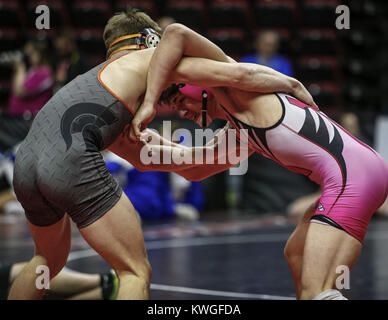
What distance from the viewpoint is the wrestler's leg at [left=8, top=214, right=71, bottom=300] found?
2.73 meters

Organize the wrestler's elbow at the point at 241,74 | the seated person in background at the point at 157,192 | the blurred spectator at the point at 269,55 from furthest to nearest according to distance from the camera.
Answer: the blurred spectator at the point at 269,55
the seated person in background at the point at 157,192
the wrestler's elbow at the point at 241,74

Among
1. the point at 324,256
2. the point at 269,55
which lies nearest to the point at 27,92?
the point at 269,55

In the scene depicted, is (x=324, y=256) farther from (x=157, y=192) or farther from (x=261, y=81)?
(x=157, y=192)

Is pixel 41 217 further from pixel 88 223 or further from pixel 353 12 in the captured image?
pixel 353 12

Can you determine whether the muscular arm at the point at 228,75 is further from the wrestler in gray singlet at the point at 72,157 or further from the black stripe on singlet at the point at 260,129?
the wrestler in gray singlet at the point at 72,157

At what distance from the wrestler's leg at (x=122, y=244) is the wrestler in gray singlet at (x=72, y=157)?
0.04 m

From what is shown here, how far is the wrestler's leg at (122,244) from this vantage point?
2.44 m

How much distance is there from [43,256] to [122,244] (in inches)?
20.1

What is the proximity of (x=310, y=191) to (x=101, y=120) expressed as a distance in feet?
17.8

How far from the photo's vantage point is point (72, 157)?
243cm

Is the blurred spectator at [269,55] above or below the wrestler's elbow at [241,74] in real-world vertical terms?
below

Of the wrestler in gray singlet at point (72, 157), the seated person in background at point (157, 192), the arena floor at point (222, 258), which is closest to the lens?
the wrestler in gray singlet at point (72, 157)
